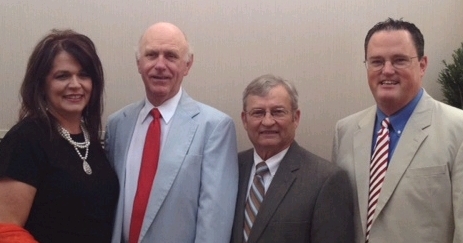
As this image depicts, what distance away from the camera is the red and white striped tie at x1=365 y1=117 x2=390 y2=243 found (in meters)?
2.33

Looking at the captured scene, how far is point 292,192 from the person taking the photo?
7.66ft

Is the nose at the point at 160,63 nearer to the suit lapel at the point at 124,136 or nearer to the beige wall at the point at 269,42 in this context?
the suit lapel at the point at 124,136

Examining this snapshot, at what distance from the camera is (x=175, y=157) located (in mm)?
2395

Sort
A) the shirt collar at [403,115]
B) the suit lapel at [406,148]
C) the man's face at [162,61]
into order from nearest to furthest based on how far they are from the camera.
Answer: the suit lapel at [406,148]
the shirt collar at [403,115]
the man's face at [162,61]

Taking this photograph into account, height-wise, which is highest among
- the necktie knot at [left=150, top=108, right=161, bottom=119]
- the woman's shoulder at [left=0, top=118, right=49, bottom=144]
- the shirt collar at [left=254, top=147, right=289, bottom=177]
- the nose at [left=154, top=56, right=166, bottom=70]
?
the nose at [left=154, top=56, right=166, bottom=70]

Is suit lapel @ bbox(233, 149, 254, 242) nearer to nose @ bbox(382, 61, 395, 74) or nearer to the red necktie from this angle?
the red necktie

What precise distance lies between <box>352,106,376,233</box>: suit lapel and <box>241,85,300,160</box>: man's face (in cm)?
30

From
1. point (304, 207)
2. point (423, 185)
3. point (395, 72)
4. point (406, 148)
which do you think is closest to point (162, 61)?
point (304, 207)

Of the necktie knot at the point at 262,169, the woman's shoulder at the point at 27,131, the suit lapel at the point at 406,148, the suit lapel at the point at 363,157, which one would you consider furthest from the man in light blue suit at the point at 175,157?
the suit lapel at the point at 406,148

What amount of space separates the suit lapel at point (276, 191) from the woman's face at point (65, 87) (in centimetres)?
84

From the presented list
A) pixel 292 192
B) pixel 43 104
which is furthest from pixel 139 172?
pixel 292 192

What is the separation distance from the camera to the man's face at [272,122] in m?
2.41

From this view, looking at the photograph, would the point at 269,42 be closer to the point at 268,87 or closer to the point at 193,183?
the point at 268,87

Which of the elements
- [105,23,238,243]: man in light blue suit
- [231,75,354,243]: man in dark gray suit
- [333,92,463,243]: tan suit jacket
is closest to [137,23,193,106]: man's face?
[105,23,238,243]: man in light blue suit
